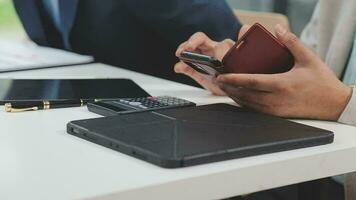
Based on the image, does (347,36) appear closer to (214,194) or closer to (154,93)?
(154,93)

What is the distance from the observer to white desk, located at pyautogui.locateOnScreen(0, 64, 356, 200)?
55cm

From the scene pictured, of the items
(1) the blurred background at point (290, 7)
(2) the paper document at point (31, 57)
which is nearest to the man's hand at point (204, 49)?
(2) the paper document at point (31, 57)

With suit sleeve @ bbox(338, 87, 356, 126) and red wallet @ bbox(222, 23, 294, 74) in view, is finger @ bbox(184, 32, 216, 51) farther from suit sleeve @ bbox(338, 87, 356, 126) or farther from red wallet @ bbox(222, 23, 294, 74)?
suit sleeve @ bbox(338, 87, 356, 126)

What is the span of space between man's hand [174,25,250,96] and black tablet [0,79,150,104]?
0.10 m

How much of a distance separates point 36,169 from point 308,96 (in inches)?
17.1

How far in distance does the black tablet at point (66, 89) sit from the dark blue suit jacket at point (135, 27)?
0.31 meters

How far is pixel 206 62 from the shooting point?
910 millimetres

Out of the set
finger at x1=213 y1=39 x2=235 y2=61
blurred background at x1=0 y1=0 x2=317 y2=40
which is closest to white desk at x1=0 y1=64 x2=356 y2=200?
finger at x1=213 y1=39 x2=235 y2=61

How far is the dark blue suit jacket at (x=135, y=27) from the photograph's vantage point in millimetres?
1385

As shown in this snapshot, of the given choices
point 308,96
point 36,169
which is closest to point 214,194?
point 36,169

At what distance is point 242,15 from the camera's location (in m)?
1.78

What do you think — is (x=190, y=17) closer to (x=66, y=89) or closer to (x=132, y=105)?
(x=66, y=89)

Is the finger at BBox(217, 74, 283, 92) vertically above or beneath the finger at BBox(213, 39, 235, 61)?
beneath

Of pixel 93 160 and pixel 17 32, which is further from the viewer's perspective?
pixel 17 32
